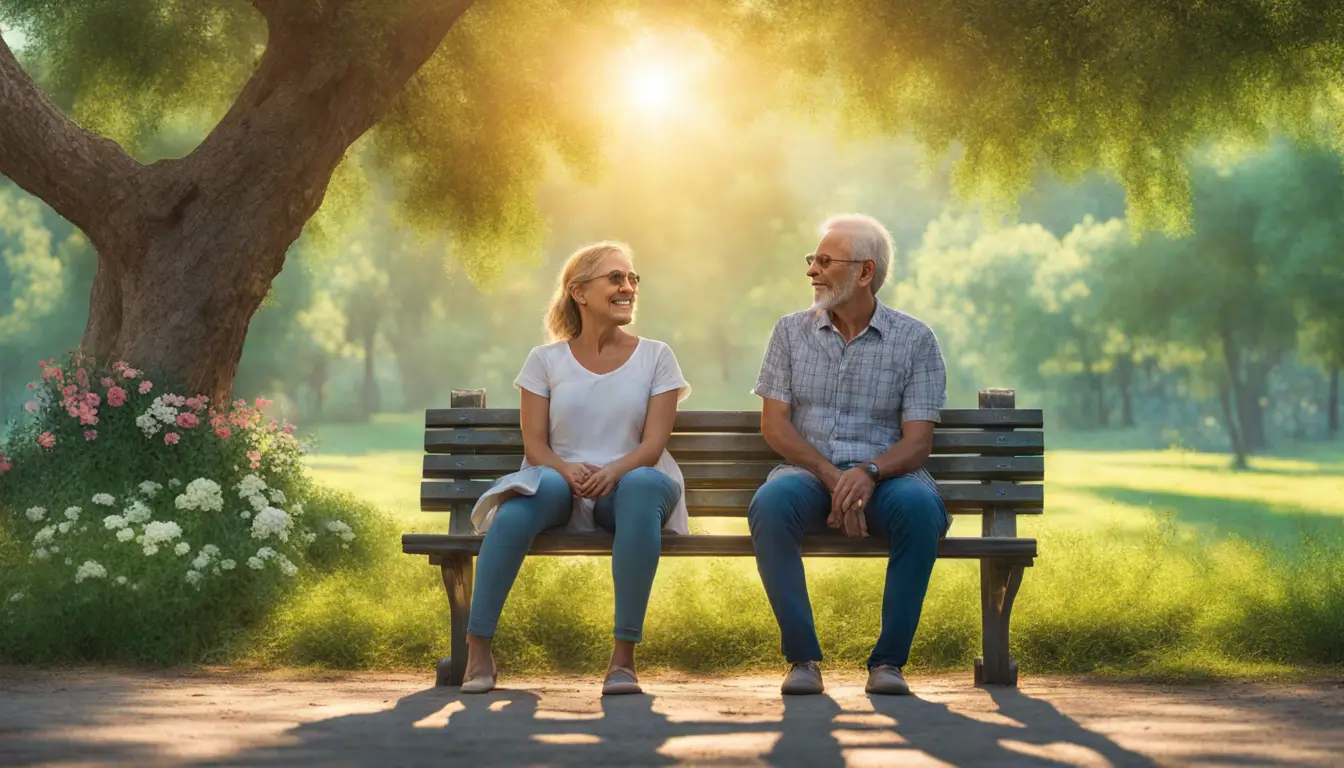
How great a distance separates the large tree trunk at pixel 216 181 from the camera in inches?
338

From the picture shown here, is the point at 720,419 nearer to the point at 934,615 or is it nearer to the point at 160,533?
the point at 934,615

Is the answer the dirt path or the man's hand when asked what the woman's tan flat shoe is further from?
the man's hand

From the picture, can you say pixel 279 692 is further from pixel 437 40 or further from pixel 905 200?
pixel 905 200

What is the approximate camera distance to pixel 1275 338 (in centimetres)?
2872

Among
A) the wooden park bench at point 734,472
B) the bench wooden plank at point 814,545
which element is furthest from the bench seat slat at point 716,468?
the bench wooden plank at point 814,545

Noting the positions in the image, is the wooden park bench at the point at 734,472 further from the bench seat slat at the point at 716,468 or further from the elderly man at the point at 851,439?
the elderly man at the point at 851,439

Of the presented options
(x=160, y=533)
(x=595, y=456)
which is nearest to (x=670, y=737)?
(x=595, y=456)

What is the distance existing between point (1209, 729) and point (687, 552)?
184cm

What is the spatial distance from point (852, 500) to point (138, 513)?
12.9 ft

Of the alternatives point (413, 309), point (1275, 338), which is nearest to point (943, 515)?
point (1275, 338)

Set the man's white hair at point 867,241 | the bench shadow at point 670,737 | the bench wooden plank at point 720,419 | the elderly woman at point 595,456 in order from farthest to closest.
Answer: the bench wooden plank at point 720,419, the man's white hair at point 867,241, the elderly woman at point 595,456, the bench shadow at point 670,737

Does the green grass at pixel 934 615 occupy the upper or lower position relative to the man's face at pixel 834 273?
lower

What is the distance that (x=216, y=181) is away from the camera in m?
8.62

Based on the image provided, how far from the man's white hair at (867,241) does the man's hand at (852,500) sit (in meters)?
0.81
